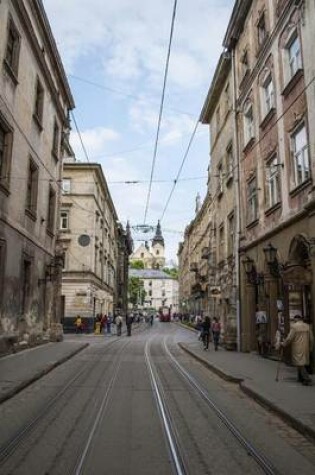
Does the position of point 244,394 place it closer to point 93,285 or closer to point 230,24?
point 230,24

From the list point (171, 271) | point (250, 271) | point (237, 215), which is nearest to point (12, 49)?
point (237, 215)

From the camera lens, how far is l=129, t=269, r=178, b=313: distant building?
14812cm

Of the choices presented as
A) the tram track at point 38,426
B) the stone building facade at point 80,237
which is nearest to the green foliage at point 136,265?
the stone building facade at point 80,237

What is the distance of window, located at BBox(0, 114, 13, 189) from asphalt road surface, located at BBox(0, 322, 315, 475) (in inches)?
295

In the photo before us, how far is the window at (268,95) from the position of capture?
1856 cm

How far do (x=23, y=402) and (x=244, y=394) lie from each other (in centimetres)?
439

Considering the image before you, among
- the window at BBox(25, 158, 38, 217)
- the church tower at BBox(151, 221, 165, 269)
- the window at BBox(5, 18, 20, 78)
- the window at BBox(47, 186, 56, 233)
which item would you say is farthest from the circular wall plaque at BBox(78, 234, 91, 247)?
the church tower at BBox(151, 221, 165, 269)

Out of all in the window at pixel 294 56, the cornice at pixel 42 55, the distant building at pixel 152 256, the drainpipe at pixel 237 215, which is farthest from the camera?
the distant building at pixel 152 256

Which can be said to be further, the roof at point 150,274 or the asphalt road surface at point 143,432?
the roof at point 150,274

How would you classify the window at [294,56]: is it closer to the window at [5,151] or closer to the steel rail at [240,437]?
the window at [5,151]

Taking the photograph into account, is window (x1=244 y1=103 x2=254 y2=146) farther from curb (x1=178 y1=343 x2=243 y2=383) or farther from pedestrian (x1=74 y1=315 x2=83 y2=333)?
pedestrian (x1=74 y1=315 x2=83 y2=333)

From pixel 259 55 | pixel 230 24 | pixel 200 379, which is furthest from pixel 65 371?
pixel 230 24

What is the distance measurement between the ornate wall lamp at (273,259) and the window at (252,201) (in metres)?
2.92

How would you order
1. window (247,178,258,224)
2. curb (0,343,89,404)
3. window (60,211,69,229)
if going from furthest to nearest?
1. window (60,211,69,229)
2. window (247,178,258,224)
3. curb (0,343,89,404)
